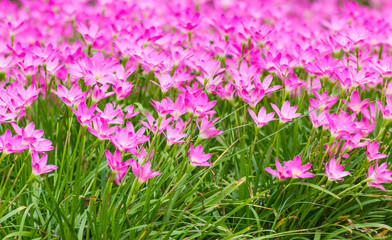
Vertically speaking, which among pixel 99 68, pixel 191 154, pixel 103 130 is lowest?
pixel 191 154

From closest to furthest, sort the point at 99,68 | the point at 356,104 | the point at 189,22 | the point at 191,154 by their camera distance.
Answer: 1. the point at 191,154
2. the point at 99,68
3. the point at 356,104
4. the point at 189,22

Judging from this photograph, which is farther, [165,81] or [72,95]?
[165,81]

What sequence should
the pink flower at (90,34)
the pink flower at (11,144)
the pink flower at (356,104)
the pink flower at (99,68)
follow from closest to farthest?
the pink flower at (11,144), the pink flower at (99,68), the pink flower at (356,104), the pink flower at (90,34)

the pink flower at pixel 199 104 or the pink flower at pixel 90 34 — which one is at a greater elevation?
the pink flower at pixel 90 34

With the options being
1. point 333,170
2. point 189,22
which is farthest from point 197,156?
point 189,22

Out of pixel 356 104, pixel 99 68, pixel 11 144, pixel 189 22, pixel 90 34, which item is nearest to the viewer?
pixel 11 144

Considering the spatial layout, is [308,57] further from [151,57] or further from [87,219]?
[87,219]

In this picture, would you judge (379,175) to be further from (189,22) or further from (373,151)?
(189,22)

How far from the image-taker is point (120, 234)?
191 cm

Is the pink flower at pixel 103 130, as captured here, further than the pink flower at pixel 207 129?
No

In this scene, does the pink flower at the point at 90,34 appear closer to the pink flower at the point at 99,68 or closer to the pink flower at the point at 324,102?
the pink flower at the point at 99,68

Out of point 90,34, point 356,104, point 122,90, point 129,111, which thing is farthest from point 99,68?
point 356,104

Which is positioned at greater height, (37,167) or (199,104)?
(199,104)

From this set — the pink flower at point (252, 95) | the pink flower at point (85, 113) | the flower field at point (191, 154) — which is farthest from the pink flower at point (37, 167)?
the pink flower at point (252, 95)
